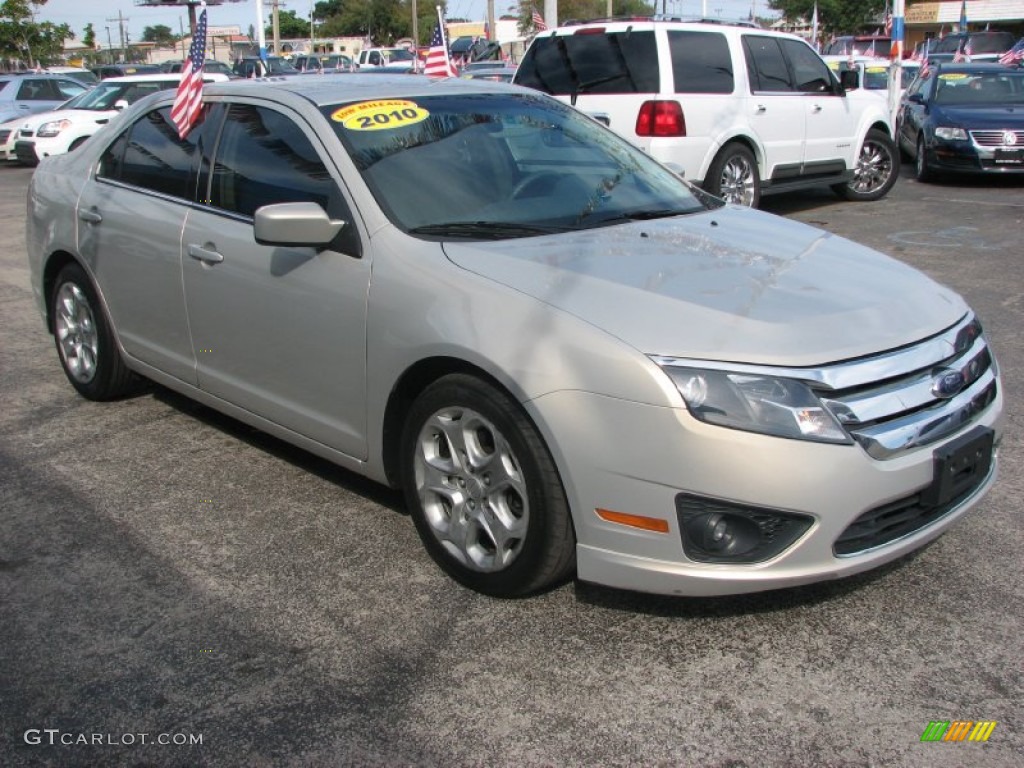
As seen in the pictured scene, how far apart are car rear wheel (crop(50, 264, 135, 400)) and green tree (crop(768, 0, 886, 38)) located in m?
55.8

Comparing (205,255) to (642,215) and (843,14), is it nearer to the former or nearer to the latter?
(642,215)

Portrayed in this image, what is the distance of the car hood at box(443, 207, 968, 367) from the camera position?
288 cm

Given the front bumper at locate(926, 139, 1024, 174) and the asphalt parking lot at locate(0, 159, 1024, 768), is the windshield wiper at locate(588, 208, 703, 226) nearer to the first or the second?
the asphalt parking lot at locate(0, 159, 1024, 768)

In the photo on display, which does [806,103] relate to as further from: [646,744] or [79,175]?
[646,744]

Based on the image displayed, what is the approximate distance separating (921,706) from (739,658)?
50 cm

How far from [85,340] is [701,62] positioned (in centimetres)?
635

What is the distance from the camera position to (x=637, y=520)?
2877 mm

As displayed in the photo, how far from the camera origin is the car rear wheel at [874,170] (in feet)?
38.9

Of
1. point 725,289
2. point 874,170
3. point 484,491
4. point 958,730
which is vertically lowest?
point 958,730

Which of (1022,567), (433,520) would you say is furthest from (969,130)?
(433,520)

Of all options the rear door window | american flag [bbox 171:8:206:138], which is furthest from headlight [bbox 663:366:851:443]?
the rear door window

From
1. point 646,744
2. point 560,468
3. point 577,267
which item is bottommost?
point 646,744

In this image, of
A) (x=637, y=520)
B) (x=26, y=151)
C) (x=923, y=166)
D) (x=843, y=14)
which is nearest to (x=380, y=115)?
(x=637, y=520)

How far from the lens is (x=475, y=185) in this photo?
3.87 metres
